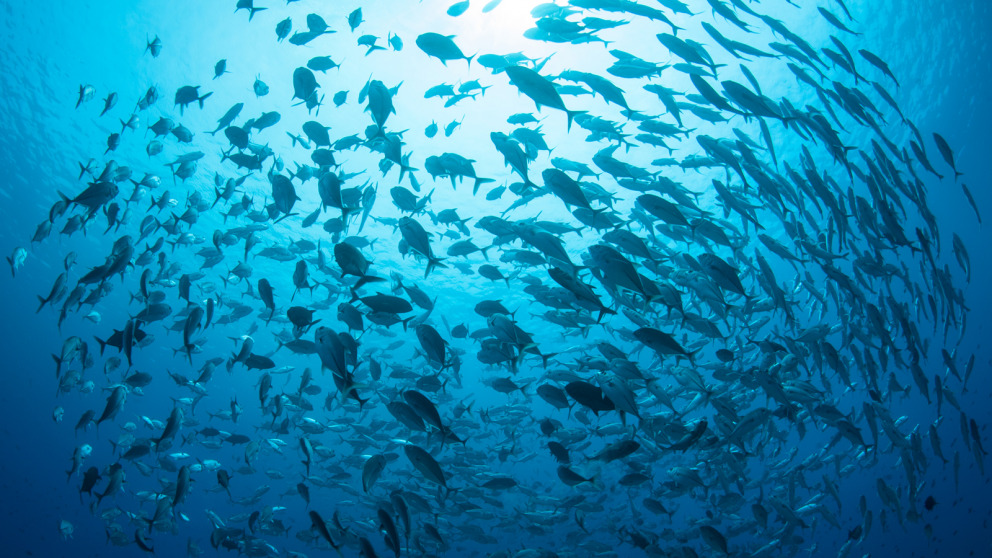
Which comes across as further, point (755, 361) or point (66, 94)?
point (66, 94)

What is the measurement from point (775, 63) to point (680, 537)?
14193mm

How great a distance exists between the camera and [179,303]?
109 ft

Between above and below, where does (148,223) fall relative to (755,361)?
above

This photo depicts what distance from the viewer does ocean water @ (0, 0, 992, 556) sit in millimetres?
5777

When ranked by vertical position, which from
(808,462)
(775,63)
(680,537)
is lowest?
(680,537)

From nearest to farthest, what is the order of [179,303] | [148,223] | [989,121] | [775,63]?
[148,223]
[775,63]
[989,121]
[179,303]

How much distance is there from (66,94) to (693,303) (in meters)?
25.6

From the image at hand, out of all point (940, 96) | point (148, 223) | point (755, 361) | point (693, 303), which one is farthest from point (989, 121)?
point (148, 223)

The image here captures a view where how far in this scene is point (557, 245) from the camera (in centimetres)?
470

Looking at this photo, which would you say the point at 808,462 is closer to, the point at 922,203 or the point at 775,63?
the point at 922,203

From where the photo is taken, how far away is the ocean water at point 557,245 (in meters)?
5.78

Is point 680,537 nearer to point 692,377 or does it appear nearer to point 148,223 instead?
point 692,377

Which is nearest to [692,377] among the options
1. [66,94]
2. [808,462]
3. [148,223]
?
[808,462]

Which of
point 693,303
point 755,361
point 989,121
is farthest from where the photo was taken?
point 989,121
